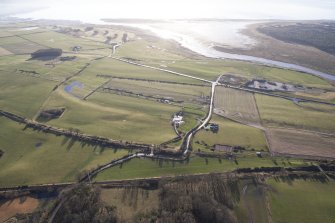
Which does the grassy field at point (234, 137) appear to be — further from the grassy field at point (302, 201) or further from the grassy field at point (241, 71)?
the grassy field at point (241, 71)

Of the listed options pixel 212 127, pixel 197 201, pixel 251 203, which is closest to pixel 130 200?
pixel 197 201

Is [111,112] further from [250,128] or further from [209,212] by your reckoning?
[209,212]

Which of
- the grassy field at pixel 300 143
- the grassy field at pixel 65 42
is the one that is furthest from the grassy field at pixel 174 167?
the grassy field at pixel 65 42

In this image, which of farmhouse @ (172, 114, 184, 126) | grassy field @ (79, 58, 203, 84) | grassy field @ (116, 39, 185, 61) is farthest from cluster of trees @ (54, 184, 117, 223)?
grassy field @ (116, 39, 185, 61)

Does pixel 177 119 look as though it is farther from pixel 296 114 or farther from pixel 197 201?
pixel 296 114

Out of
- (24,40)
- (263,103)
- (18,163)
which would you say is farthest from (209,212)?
(24,40)
